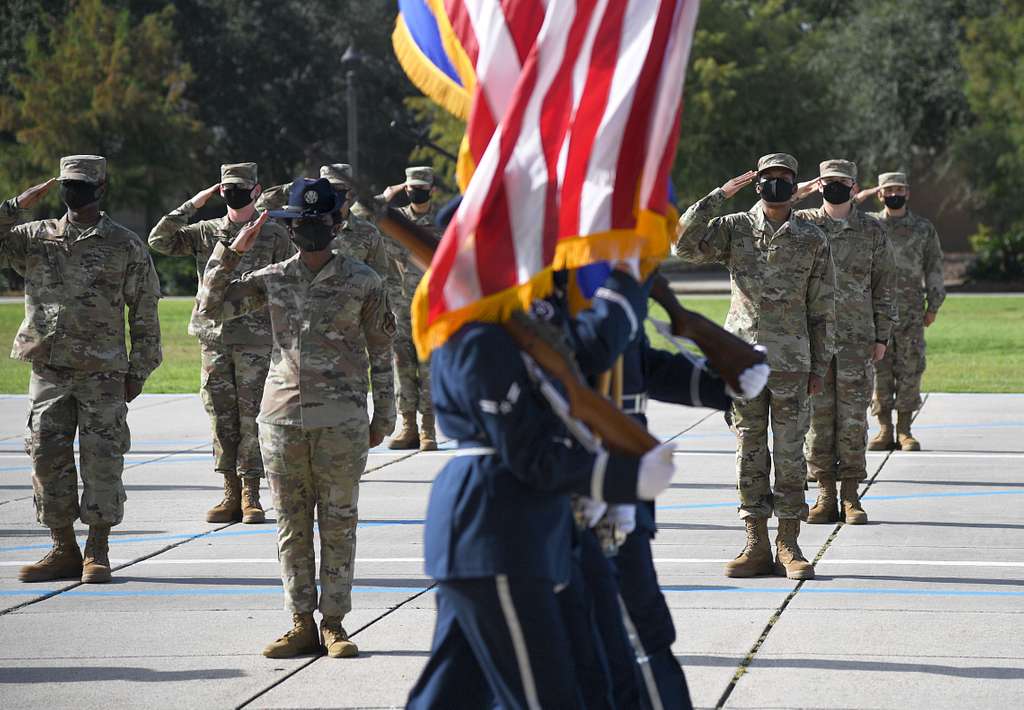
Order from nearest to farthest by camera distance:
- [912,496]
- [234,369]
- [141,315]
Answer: [141,315] → [234,369] → [912,496]

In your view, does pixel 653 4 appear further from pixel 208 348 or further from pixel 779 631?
pixel 208 348

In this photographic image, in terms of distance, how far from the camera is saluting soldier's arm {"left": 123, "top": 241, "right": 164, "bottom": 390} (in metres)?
8.74

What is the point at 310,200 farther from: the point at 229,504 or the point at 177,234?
the point at 229,504

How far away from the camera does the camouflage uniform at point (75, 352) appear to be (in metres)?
8.57

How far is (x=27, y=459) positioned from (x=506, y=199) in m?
10.0

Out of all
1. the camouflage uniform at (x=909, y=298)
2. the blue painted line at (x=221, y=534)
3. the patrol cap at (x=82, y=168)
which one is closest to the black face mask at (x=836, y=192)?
the camouflage uniform at (x=909, y=298)

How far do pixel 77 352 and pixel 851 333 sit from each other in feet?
17.1

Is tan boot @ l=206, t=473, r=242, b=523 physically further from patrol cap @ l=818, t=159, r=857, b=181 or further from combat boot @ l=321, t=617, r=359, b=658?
patrol cap @ l=818, t=159, r=857, b=181

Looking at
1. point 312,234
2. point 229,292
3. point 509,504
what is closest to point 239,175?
point 229,292

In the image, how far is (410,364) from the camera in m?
14.1

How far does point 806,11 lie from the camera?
58.9 meters

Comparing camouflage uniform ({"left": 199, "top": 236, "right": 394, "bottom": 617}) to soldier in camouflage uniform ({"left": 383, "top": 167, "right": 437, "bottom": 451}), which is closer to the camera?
camouflage uniform ({"left": 199, "top": 236, "right": 394, "bottom": 617})

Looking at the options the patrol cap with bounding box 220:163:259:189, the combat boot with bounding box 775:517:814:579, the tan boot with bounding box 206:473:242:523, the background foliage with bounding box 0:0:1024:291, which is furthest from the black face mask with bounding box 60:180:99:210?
the background foliage with bounding box 0:0:1024:291

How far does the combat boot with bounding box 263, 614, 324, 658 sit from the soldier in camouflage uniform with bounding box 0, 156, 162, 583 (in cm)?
205
